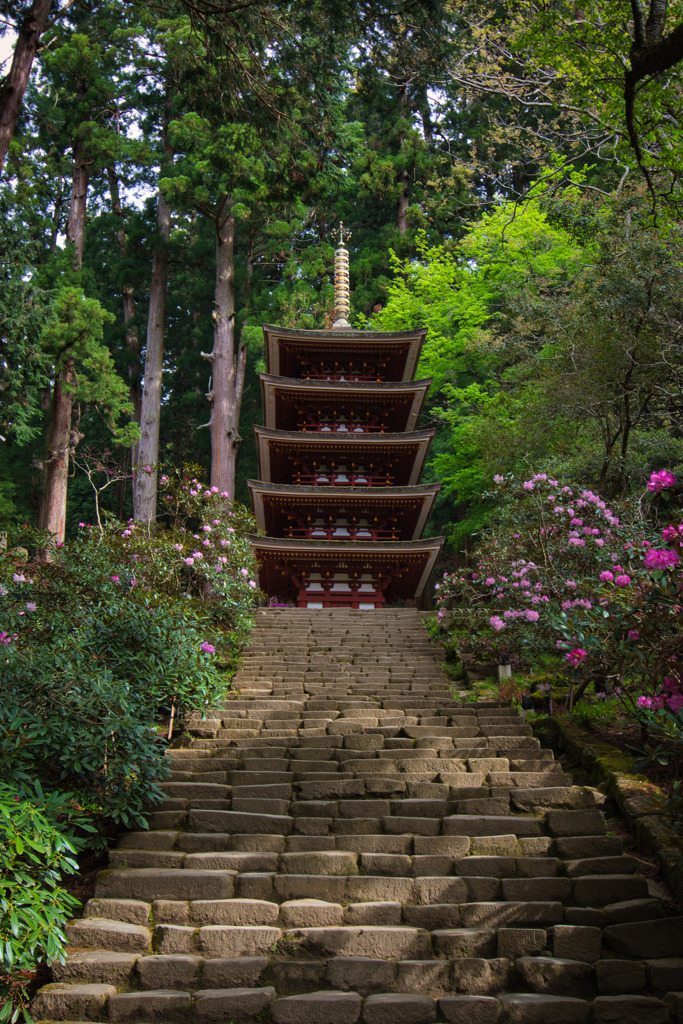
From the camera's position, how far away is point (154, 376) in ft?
67.1

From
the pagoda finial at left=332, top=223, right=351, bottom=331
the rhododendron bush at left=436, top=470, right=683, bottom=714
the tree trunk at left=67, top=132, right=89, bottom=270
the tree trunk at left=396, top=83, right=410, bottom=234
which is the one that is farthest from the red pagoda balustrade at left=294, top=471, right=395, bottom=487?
the tree trunk at left=396, top=83, right=410, bottom=234

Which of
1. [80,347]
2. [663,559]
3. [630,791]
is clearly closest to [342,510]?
[80,347]

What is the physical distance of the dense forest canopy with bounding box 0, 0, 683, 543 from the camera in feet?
21.1

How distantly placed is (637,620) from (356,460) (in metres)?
12.6

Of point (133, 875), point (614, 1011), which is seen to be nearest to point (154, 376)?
point (133, 875)

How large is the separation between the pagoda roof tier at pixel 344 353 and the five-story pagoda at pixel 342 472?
0.02m

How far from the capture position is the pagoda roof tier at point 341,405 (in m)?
16.5

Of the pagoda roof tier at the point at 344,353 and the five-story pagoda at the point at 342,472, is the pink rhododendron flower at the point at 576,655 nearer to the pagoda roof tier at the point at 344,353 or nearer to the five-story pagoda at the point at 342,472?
the five-story pagoda at the point at 342,472

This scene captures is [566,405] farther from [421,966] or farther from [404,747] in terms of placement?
[421,966]

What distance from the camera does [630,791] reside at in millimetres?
5359

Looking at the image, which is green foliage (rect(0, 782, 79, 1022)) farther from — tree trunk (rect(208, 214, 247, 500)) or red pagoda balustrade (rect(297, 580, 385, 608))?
tree trunk (rect(208, 214, 247, 500))

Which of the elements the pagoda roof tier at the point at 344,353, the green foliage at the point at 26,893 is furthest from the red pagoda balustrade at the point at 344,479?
the green foliage at the point at 26,893

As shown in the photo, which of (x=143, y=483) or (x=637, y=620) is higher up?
(x=637, y=620)

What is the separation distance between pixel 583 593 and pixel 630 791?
2468mm
